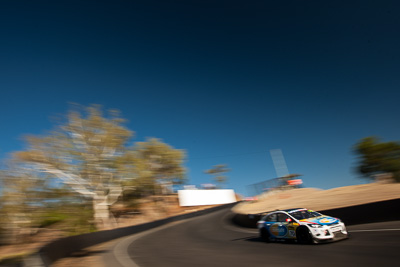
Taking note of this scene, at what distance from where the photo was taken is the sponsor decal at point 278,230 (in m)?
10.2

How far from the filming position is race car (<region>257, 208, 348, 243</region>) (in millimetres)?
8523

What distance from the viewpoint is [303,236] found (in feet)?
30.1

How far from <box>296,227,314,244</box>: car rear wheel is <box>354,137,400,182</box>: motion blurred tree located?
3169 cm

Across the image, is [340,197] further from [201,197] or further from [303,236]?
[201,197]

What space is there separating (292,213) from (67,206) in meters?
30.7

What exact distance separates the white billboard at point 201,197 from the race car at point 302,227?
1628 inches

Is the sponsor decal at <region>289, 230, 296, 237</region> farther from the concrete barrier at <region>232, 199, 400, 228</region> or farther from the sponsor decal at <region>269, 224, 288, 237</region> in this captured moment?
the concrete barrier at <region>232, 199, 400, 228</region>

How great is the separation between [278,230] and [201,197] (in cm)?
4404

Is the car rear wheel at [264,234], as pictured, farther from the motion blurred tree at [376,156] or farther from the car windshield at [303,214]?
the motion blurred tree at [376,156]

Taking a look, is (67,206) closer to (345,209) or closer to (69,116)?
(69,116)

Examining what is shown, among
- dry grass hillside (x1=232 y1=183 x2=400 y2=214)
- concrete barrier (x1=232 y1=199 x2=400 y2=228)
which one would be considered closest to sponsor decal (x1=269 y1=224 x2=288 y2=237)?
concrete barrier (x1=232 y1=199 x2=400 y2=228)

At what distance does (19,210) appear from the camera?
26.8 m

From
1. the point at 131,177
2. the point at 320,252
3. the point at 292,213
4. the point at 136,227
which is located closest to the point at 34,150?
the point at 131,177

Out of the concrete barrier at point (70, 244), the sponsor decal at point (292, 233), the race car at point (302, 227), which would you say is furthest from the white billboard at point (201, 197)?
the sponsor decal at point (292, 233)
